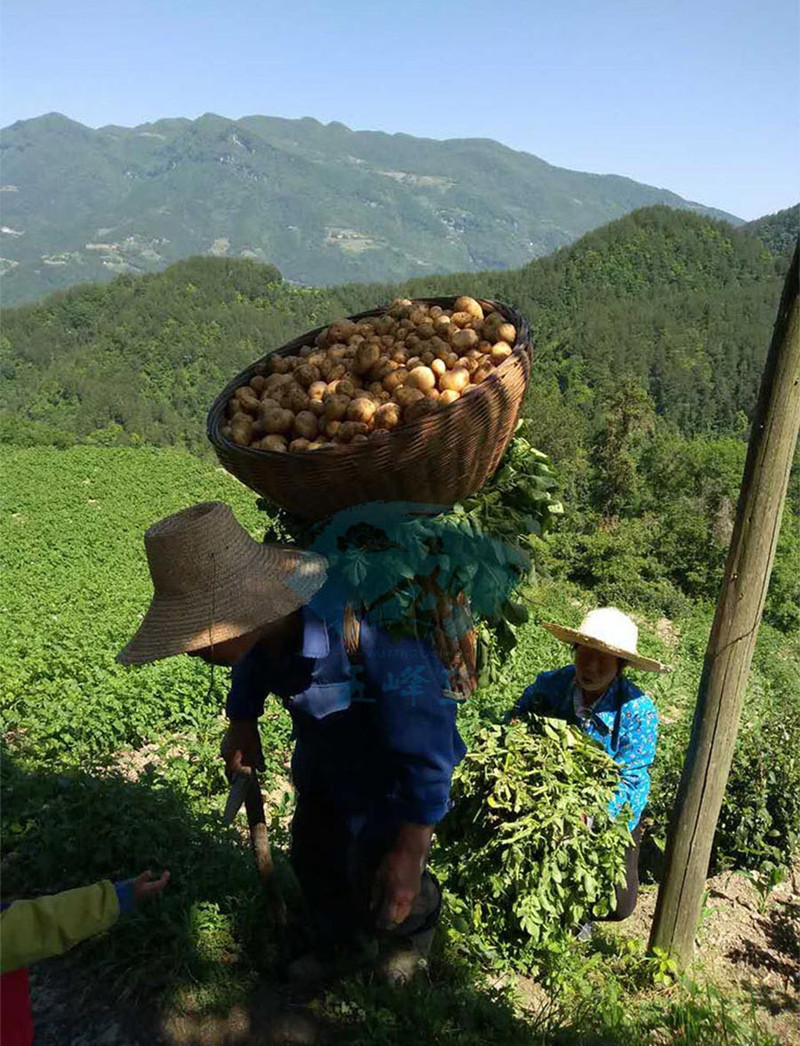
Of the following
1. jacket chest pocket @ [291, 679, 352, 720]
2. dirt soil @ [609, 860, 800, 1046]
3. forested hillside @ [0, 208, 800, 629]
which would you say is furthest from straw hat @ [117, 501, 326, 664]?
forested hillside @ [0, 208, 800, 629]

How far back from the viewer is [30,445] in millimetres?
37844

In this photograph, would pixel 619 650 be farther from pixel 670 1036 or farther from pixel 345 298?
pixel 345 298

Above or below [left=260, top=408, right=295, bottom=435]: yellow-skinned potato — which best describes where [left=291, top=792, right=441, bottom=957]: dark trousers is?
below

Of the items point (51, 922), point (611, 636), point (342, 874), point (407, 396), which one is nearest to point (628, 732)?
point (611, 636)

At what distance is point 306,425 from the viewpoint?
2316 millimetres

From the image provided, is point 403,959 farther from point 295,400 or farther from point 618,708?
point 295,400

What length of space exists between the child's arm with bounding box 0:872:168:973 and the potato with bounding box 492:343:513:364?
1.81m

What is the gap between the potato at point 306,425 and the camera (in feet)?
7.60

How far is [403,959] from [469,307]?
7.58 feet

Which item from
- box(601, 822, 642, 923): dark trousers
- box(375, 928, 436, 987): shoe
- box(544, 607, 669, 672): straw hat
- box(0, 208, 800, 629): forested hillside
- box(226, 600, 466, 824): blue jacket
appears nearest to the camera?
box(226, 600, 466, 824): blue jacket

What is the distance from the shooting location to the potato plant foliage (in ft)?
10.0

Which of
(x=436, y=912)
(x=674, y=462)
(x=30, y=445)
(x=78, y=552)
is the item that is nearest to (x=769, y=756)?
(x=436, y=912)

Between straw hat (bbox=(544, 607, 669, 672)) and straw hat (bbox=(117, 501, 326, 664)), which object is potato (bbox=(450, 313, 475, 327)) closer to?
straw hat (bbox=(117, 501, 326, 664))

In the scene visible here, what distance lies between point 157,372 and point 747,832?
93.9 metres
